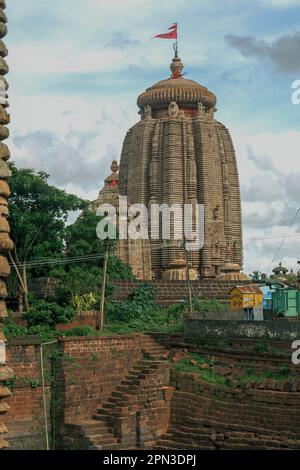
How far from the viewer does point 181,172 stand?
41.2 m

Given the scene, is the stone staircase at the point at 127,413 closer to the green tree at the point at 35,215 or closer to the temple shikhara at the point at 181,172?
the green tree at the point at 35,215

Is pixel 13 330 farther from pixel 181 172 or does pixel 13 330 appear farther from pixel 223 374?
pixel 181 172

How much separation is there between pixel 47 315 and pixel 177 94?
22.3m

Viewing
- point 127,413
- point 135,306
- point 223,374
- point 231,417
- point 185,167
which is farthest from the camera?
point 185,167

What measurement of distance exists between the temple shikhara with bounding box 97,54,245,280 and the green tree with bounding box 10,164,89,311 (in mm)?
9704

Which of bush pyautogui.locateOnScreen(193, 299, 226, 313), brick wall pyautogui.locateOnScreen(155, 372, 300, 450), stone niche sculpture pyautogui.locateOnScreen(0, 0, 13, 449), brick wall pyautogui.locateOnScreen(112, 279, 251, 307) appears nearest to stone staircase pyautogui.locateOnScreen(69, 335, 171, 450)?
brick wall pyautogui.locateOnScreen(155, 372, 300, 450)

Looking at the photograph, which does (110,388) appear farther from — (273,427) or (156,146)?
(156,146)

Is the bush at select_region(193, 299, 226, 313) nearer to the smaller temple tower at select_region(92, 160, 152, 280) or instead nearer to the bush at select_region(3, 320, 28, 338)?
the bush at select_region(3, 320, 28, 338)

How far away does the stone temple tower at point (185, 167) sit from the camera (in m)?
41.1

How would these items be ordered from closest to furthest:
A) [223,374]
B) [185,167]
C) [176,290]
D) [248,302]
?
1. [223,374]
2. [248,302]
3. [176,290]
4. [185,167]

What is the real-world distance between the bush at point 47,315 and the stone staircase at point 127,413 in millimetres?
2755

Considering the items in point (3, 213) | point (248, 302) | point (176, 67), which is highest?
point (176, 67)

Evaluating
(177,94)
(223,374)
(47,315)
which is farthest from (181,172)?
(223,374)

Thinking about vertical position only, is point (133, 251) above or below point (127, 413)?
above
